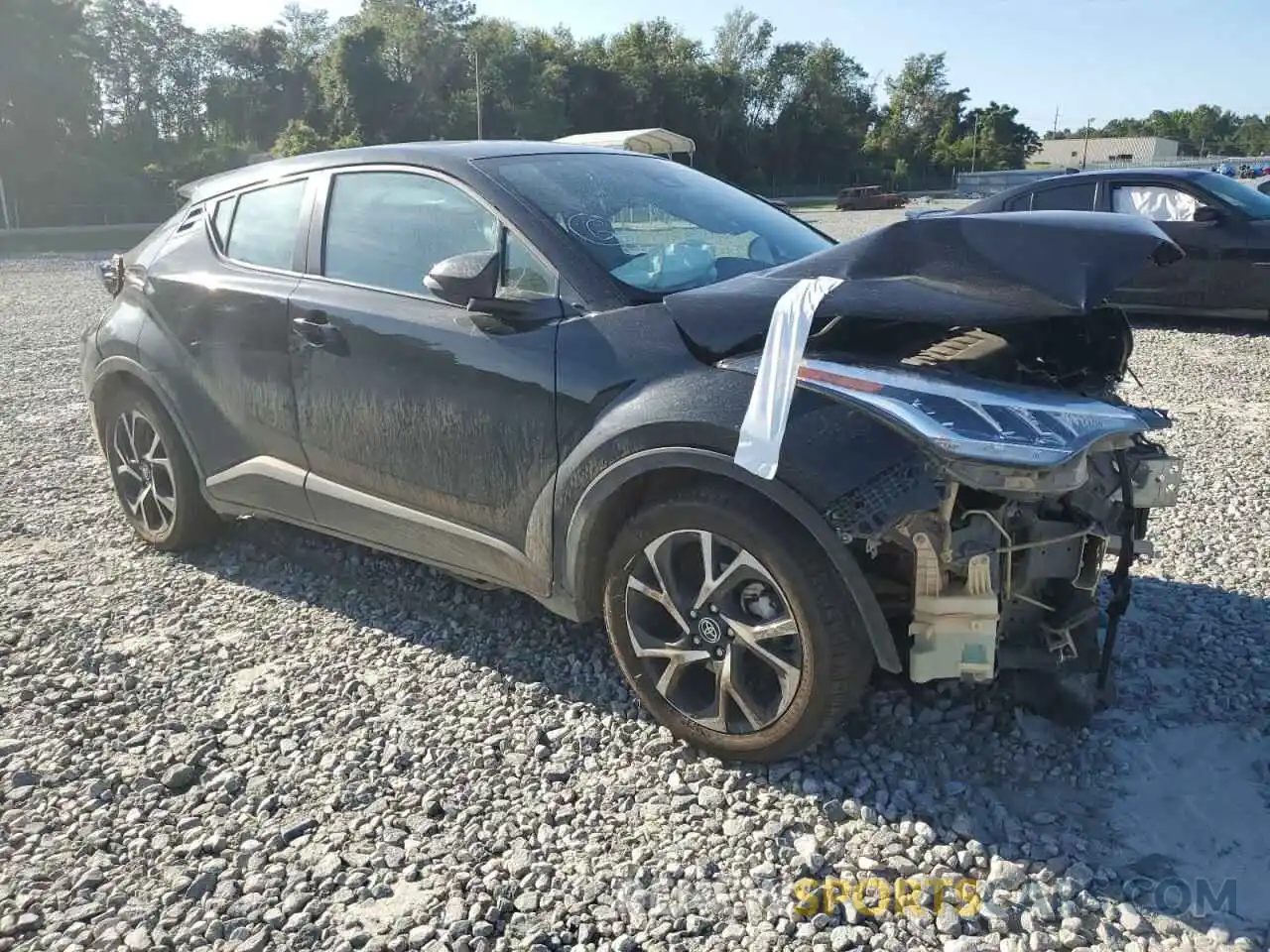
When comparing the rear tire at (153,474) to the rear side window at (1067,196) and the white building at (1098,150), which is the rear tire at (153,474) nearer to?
the rear side window at (1067,196)

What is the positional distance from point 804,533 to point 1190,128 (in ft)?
515

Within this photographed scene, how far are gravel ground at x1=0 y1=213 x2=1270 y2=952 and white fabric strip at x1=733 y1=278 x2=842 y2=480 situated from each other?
0.99 m

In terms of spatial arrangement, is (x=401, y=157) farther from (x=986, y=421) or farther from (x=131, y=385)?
(x=986, y=421)

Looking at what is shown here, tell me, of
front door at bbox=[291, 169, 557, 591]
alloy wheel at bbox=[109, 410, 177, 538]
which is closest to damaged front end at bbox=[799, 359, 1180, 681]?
front door at bbox=[291, 169, 557, 591]

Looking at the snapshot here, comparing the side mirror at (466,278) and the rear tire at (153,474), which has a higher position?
the side mirror at (466,278)

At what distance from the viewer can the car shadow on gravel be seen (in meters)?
2.52

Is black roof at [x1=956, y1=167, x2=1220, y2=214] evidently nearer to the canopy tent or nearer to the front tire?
the front tire

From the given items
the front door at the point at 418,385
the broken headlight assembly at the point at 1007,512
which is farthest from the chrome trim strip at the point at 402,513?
the broken headlight assembly at the point at 1007,512

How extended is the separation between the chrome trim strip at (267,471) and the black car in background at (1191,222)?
6.96 meters

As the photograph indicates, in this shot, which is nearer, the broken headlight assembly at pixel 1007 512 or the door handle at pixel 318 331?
the broken headlight assembly at pixel 1007 512

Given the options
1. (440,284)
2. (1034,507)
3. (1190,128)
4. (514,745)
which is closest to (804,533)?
(1034,507)

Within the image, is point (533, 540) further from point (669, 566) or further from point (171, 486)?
point (171, 486)

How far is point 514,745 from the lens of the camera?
10.4 ft

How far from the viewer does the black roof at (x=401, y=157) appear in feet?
12.2
